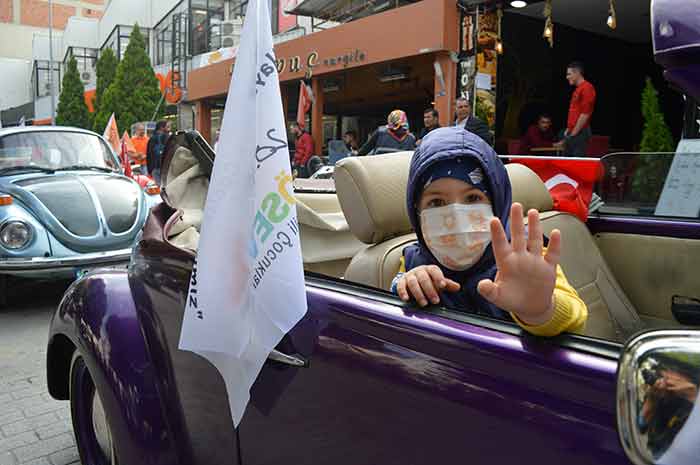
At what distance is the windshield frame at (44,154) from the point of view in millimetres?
6115

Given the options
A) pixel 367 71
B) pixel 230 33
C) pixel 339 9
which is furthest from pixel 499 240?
pixel 230 33

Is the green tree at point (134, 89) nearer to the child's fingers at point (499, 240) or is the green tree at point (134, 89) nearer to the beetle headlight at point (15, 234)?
the beetle headlight at point (15, 234)

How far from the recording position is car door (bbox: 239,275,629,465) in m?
0.99

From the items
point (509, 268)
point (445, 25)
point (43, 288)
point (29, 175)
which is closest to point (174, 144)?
point (509, 268)

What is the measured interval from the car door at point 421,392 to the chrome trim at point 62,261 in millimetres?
4252

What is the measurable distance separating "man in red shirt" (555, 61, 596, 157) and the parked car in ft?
18.9

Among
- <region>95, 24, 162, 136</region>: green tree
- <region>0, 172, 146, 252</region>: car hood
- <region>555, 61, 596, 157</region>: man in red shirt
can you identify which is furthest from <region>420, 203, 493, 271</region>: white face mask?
<region>95, 24, 162, 136</region>: green tree

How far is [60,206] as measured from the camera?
18.1ft

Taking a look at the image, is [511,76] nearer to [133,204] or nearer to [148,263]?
Result: [133,204]

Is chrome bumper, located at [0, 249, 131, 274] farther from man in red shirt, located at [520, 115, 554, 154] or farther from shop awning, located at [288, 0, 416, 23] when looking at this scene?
shop awning, located at [288, 0, 416, 23]

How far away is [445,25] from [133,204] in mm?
7809

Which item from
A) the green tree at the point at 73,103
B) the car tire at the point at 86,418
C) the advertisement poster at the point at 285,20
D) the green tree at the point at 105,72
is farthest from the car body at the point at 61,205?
the green tree at the point at 73,103

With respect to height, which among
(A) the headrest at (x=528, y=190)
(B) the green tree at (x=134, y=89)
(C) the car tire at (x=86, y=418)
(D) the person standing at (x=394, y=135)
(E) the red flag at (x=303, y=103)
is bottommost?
(C) the car tire at (x=86, y=418)

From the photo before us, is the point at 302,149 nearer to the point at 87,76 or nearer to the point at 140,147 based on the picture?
the point at 140,147
